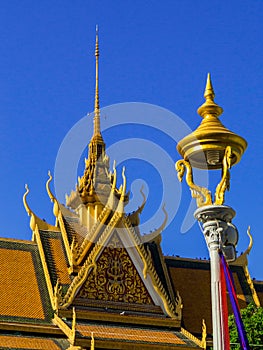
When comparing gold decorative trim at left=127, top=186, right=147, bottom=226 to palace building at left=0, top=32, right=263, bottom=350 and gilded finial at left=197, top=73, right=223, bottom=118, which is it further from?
gilded finial at left=197, top=73, right=223, bottom=118

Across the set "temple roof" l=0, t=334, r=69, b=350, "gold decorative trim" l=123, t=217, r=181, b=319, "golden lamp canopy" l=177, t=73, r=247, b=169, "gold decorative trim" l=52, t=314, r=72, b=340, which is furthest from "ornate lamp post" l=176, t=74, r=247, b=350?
"gold decorative trim" l=123, t=217, r=181, b=319

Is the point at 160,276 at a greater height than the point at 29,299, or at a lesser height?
greater

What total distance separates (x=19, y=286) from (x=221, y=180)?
55.7 feet

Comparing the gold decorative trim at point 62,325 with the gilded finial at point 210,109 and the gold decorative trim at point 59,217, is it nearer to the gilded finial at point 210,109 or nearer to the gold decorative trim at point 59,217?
the gold decorative trim at point 59,217

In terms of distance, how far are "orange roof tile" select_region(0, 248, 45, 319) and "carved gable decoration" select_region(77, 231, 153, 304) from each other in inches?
51.5

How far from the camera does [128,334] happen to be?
20.6 meters

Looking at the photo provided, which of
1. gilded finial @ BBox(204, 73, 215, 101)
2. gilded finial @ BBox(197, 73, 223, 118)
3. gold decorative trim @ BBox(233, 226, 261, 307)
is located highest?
gold decorative trim @ BBox(233, 226, 261, 307)

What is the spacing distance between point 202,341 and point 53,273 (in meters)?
4.60

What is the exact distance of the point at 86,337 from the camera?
19.2 m

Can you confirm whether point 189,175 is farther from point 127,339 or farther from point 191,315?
point 191,315

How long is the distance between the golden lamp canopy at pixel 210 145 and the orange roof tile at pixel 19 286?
51.7 feet

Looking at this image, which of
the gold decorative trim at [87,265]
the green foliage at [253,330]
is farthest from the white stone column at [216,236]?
the gold decorative trim at [87,265]

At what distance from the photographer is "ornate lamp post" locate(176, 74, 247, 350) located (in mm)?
5246

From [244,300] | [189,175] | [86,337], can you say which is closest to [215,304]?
[189,175]
